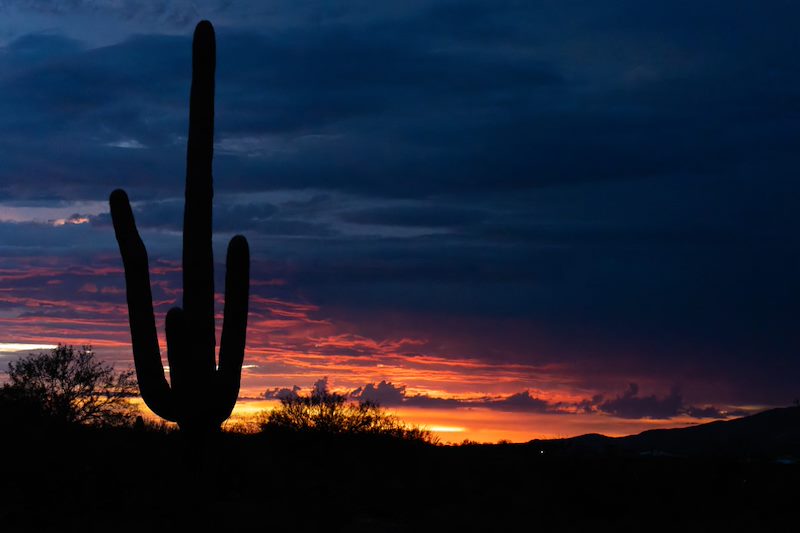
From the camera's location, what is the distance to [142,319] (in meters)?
20.2

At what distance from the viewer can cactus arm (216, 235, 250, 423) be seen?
68.1 feet

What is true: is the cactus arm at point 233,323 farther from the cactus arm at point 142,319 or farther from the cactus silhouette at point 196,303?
the cactus arm at point 142,319

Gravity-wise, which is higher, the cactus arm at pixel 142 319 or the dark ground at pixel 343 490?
the cactus arm at pixel 142 319

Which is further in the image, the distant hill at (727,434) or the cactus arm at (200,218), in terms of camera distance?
the distant hill at (727,434)

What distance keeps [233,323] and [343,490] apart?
585 centimetres

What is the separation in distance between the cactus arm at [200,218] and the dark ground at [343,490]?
2.78 m

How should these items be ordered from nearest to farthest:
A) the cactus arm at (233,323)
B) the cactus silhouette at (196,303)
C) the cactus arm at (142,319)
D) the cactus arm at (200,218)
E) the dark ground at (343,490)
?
1. the dark ground at (343,490)
2. the cactus arm at (142,319)
3. the cactus silhouette at (196,303)
4. the cactus arm at (200,218)
5. the cactus arm at (233,323)

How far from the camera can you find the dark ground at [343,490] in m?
19.3

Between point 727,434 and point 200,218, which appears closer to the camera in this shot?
point 200,218

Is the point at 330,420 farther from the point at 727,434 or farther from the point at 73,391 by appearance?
the point at 727,434

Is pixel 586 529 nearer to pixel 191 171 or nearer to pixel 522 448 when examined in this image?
pixel 191 171

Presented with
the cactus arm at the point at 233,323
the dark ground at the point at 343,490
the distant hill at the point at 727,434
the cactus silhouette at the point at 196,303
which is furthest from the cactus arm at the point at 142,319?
the distant hill at the point at 727,434

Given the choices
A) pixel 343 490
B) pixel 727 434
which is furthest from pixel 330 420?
pixel 727 434

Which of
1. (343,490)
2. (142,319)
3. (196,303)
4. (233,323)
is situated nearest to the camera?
(142,319)
